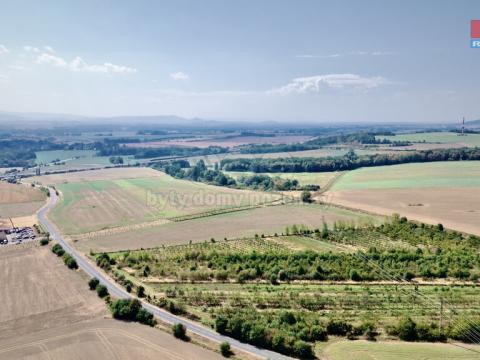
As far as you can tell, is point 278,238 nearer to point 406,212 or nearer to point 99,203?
point 406,212

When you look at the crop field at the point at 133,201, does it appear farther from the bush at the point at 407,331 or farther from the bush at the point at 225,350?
the bush at the point at 407,331

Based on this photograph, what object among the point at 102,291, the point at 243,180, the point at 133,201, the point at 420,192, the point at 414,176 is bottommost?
the point at 102,291

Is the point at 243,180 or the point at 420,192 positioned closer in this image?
the point at 420,192

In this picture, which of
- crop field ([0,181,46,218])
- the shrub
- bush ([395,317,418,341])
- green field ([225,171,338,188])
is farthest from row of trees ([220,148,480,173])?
bush ([395,317,418,341])

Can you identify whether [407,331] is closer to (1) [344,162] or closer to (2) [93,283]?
(2) [93,283]

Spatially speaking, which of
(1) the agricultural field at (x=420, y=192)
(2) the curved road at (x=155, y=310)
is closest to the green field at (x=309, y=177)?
(1) the agricultural field at (x=420, y=192)

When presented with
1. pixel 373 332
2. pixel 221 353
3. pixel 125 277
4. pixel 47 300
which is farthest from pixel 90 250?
pixel 373 332

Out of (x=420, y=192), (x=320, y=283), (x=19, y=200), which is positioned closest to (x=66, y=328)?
(x=320, y=283)

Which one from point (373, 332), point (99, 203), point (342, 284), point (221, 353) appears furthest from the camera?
point (99, 203)
